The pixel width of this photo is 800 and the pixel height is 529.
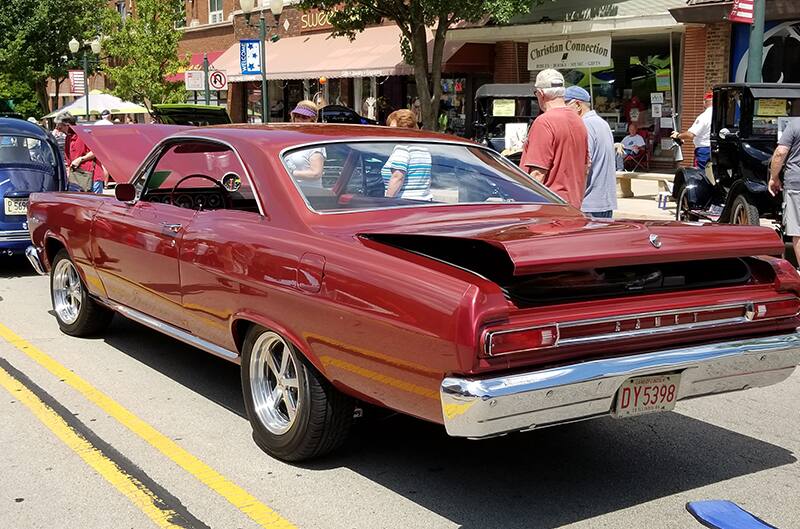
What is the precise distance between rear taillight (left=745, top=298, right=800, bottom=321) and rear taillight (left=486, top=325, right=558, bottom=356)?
1086 millimetres

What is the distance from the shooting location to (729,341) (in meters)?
4.08

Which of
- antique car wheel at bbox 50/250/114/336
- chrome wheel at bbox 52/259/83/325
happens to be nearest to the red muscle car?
antique car wheel at bbox 50/250/114/336

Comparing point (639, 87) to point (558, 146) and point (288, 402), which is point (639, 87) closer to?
point (558, 146)

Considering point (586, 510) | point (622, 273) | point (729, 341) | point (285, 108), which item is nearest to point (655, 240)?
point (622, 273)

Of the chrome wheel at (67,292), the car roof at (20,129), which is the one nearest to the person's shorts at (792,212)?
the chrome wheel at (67,292)

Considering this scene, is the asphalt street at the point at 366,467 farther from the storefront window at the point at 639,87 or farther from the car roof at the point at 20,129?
the storefront window at the point at 639,87

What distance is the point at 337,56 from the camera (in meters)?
27.8

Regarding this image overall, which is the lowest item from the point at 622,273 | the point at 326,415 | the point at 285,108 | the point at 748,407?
the point at 748,407

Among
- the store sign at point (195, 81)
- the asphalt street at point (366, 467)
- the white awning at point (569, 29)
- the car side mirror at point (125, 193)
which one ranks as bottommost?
the asphalt street at point (366, 467)

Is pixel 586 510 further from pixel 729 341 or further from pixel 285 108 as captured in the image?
pixel 285 108

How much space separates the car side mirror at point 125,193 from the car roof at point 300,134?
1.89 ft

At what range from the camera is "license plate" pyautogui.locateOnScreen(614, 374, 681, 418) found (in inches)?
149

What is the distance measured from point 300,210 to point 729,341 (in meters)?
2.07

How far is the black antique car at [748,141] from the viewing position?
1088cm
